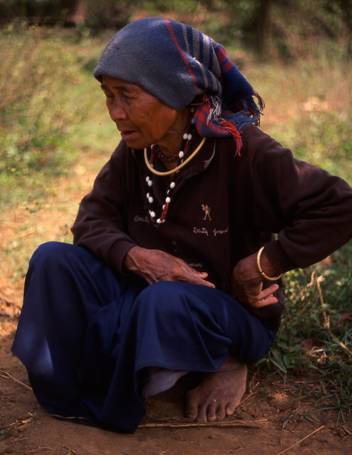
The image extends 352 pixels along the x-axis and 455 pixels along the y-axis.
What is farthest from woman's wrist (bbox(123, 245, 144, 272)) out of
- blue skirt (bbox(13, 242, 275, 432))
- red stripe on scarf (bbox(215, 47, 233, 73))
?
red stripe on scarf (bbox(215, 47, 233, 73))

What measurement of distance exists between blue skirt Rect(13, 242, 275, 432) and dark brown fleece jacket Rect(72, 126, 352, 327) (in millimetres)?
158

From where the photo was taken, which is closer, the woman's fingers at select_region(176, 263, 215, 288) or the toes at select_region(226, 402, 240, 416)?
the woman's fingers at select_region(176, 263, 215, 288)

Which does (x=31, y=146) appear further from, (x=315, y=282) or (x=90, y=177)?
(x=315, y=282)

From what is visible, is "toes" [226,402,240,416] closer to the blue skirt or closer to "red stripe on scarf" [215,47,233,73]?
Result: the blue skirt

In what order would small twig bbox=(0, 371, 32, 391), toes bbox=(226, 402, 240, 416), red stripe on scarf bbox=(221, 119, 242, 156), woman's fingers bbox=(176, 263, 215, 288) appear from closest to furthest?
red stripe on scarf bbox=(221, 119, 242, 156) → woman's fingers bbox=(176, 263, 215, 288) → toes bbox=(226, 402, 240, 416) → small twig bbox=(0, 371, 32, 391)

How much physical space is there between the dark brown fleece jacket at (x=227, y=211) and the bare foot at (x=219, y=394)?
26 centimetres

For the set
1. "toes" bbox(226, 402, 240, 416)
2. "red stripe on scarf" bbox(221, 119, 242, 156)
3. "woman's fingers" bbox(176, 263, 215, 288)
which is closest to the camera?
"red stripe on scarf" bbox(221, 119, 242, 156)

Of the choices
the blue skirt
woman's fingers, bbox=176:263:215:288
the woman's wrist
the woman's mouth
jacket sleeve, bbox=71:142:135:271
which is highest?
the woman's mouth

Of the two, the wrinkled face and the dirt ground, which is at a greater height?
the wrinkled face

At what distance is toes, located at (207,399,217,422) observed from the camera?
273 centimetres

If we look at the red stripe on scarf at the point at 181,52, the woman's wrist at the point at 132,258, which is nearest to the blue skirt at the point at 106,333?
the woman's wrist at the point at 132,258

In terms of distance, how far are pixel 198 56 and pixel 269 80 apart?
24.5ft

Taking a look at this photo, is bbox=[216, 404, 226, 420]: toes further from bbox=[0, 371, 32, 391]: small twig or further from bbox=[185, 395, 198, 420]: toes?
bbox=[0, 371, 32, 391]: small twig

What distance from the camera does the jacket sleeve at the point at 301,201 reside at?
2510 mm
